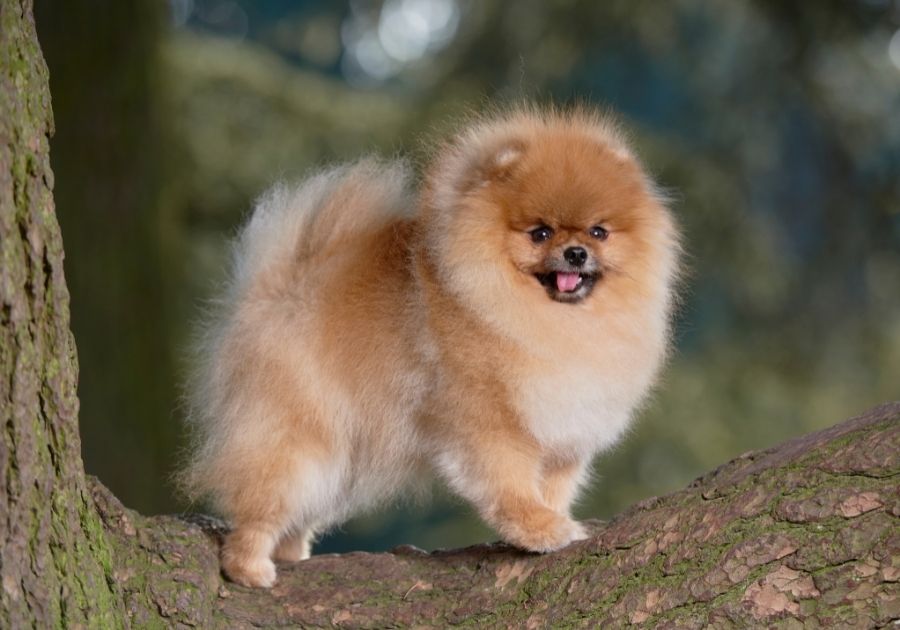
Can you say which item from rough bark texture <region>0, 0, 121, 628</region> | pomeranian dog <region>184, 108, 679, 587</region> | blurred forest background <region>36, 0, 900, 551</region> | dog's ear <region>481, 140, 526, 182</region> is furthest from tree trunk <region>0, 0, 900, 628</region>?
blurred forest background <region>36, 0, 900, 551</region>

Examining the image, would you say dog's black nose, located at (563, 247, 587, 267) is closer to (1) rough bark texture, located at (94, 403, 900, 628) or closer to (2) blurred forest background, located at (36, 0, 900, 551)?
(1) rough bark texture, located at (94, 403, 900, 628)

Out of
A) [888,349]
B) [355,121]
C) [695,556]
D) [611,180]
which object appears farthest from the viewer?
[355,121]

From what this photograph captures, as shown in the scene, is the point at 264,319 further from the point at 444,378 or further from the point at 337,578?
the point at 337,578

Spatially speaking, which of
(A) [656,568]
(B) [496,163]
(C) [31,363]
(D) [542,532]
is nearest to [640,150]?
(B) [496,163]

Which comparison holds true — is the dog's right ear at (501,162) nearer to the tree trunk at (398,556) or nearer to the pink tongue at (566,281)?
the pink tongue at (566,281)

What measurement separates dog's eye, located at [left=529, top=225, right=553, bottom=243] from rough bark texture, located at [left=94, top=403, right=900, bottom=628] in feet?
2.62

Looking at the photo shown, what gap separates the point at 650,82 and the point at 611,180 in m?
4.21

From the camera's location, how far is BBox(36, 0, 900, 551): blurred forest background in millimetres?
5379

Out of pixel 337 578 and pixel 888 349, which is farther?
pixel 888 349

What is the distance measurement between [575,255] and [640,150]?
270cm

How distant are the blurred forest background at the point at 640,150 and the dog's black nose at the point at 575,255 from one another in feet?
4.25

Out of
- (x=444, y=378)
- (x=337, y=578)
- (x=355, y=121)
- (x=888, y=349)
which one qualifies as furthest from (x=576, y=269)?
(x=355, y=121)

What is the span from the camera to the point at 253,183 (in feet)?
26.3

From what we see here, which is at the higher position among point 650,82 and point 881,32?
point 650,82
